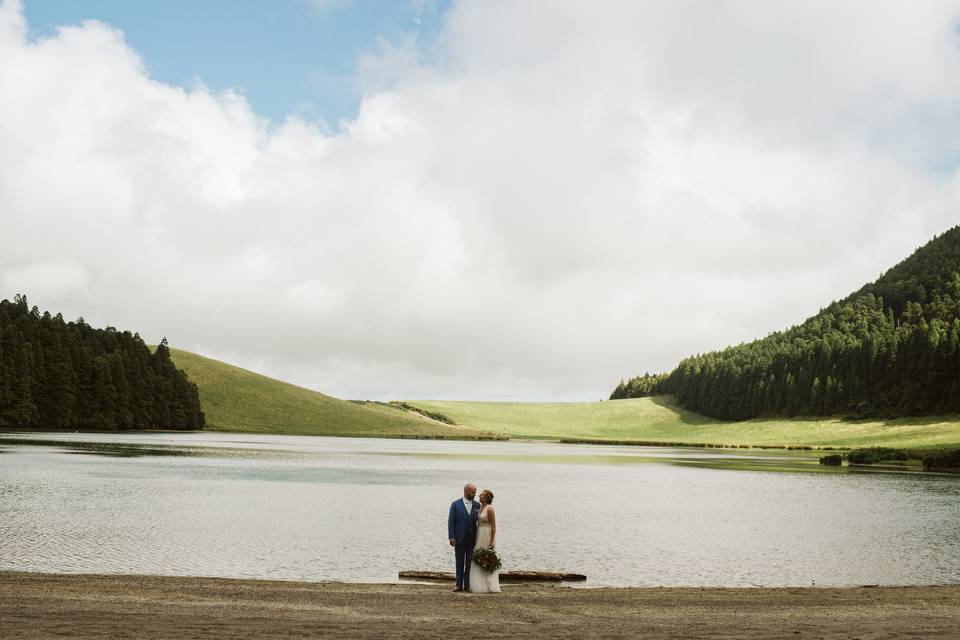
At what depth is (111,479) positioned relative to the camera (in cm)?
5619

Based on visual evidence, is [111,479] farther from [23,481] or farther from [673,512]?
[673,512]

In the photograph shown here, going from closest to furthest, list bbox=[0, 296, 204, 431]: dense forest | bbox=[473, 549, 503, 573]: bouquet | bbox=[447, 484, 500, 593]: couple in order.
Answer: bbox=[473, 549, 503, 573]: bouquet → bbox=[447, 484, 500, 593]: couple → bbox=[0, 296, 204, 431]: dense forest

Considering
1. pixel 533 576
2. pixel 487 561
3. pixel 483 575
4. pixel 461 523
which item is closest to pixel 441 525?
pixel 533 576

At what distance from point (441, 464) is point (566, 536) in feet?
179

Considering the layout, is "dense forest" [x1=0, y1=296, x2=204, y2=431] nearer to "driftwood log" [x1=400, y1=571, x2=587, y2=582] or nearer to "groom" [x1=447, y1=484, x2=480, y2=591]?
"driftwood log" [x1=400, y1=571, x2=587, y2=582]

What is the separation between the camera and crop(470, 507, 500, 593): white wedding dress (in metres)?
23.7

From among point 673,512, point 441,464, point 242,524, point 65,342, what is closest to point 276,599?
point 242,524

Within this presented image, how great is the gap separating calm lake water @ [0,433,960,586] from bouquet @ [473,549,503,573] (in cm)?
414

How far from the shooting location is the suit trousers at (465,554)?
79.2 feet

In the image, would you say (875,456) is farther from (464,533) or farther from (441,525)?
(464,533)

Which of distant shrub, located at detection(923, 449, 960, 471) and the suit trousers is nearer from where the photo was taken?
the suit trousers

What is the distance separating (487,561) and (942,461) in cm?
8959

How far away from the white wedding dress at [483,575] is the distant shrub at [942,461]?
3389 inches

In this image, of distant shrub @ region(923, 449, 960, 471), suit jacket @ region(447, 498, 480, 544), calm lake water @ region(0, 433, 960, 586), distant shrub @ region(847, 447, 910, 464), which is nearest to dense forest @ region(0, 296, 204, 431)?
calm lake water @ region(0, 433, 960, 586)
